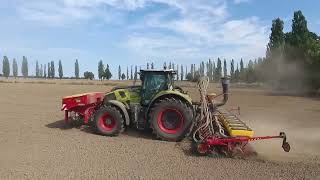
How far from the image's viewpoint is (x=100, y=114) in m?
14.5

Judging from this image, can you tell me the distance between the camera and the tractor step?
1145cm

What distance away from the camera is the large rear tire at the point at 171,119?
1367 centimetres

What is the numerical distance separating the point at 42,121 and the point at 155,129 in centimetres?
581

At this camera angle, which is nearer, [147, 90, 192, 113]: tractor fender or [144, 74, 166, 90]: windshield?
[147, 90, 192, 113]: tractor fender

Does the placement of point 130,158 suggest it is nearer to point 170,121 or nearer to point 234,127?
point 234,127

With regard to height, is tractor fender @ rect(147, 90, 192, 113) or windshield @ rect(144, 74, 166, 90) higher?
windshield @ rect(144, 74, 166, 90)

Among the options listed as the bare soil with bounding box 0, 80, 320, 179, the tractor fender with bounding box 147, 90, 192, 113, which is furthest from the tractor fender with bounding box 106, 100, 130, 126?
the tractor fender with bounding box 147, 90, 192, 113

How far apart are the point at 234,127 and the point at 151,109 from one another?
3.08 m

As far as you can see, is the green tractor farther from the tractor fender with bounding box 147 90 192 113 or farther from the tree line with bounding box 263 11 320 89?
the tree line with bounding box 263 11 320 89

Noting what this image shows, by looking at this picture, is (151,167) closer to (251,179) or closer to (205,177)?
(205,177)

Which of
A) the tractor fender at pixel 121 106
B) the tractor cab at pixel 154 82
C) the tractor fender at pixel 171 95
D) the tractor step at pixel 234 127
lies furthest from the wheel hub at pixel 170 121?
the tractor step at pixel 234 127

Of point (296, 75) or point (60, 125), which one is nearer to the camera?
point (60, 125)

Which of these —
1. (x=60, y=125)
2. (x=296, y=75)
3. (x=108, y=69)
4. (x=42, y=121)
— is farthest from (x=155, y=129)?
(x=108, y=69)

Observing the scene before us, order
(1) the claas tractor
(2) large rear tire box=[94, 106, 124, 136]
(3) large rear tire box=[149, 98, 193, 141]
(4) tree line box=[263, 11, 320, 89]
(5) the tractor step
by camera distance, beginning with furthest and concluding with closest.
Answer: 1. (4) tree line box=[263, 11, 320, 89]
2. (2) large rear tire box=[94, 106, 124, 136]
3. (3) large rear tire box=[149, 98, 193, 141]
4. (1) the claas tractor
5. (5) the tractor step
